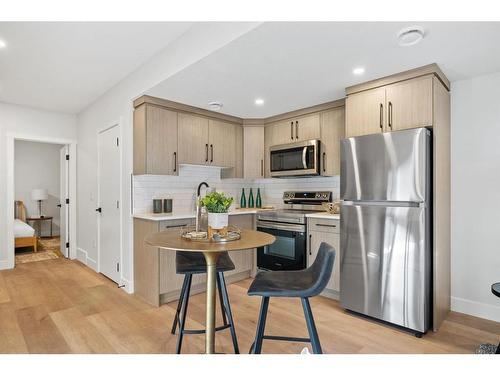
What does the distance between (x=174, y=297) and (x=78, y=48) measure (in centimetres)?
259

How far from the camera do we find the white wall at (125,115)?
2.31 metres

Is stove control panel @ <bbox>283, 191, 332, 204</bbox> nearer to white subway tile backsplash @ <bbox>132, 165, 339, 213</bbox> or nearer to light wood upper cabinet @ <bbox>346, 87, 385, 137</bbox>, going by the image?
white subway tile backsplash @ <bbox>132, 165, 339, 213</bbox>

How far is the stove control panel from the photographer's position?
3822mm

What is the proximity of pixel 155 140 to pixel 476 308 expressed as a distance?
3.51m

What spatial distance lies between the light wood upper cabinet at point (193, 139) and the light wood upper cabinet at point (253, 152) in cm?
63

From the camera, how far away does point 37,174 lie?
7.28m

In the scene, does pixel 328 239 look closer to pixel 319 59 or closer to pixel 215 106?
pixel 319 59

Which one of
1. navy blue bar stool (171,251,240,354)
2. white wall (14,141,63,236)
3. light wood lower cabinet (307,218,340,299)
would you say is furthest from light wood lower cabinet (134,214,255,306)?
white wall (14,141,63,236)

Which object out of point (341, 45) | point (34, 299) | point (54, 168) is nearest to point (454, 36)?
point (341, 45)

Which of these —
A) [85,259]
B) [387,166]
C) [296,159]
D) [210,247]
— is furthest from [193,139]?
[85,259]

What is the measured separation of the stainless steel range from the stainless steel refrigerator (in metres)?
0.65

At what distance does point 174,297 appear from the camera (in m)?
3.19

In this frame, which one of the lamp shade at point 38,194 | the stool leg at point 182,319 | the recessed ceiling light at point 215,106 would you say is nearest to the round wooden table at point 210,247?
the stool leg at point 182,319
